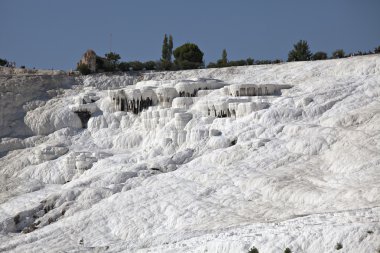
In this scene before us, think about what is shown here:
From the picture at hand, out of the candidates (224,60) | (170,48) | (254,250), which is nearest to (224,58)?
(224,60)

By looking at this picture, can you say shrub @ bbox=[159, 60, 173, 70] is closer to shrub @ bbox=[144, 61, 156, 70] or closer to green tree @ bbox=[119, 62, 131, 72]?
shrub @ bbox=[144, 61, 156, 70]

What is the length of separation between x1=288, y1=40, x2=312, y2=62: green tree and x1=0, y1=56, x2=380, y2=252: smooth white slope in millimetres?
12672

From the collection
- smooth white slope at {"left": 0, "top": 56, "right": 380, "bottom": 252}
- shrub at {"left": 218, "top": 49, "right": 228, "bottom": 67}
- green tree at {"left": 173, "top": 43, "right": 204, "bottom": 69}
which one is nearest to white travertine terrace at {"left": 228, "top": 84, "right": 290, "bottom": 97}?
smooth white slope at {"left": 0, "top": 56, "right": 380, "bottom": 252}

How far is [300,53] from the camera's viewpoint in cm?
6259

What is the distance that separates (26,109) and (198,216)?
1018 inches

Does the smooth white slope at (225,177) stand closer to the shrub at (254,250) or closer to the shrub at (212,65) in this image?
the shrub at (254,250)

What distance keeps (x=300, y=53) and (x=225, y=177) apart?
3080 cm

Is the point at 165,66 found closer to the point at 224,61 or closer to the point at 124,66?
the point at 124,66

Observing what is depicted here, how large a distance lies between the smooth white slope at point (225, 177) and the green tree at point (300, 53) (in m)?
12.7

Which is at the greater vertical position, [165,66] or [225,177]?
[165,66]

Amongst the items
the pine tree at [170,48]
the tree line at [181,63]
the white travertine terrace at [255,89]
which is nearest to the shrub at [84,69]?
the tree line at [181,63]

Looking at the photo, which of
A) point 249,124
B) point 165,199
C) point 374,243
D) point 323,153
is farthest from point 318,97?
point 374,243

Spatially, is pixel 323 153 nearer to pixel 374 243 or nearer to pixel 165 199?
pixel 165 199

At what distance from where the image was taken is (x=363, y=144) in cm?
3238
